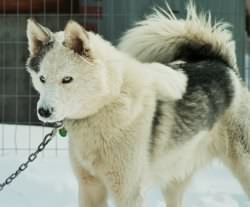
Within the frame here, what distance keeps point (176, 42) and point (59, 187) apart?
162 cm

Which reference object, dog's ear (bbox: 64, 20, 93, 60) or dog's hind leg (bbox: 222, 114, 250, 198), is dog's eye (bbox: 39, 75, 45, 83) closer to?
dog's ear (bbox: 64, 20, 93, 60)

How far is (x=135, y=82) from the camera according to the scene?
12.2 feet

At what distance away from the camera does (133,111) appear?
3676mm

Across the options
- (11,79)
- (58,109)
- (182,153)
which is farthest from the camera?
(11,79)

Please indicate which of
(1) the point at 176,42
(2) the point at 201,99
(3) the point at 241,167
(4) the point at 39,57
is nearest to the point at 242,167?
(3) the point at 241,167

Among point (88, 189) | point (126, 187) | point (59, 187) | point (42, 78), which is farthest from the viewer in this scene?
point (59, 187)

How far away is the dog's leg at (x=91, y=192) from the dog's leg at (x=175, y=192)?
839mm

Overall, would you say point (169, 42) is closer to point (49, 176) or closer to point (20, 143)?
point (49, 176)

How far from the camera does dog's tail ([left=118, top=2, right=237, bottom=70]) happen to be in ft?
15.0

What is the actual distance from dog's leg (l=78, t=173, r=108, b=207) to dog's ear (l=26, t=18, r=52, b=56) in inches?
30.6

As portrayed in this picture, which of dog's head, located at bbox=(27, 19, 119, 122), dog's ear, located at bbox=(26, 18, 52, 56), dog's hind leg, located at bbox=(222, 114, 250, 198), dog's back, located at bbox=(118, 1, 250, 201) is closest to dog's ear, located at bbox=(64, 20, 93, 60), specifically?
dog's head, located at bbox=(27, 19, 119, 122)

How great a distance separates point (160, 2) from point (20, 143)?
2146mm

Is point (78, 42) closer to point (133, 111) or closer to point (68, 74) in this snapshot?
point (68, 74)

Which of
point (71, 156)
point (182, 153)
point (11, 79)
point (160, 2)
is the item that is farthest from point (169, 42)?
point (11, 79)
